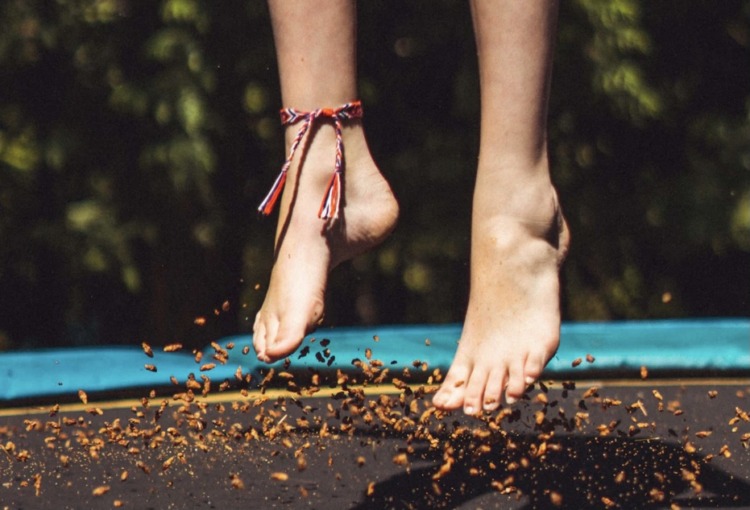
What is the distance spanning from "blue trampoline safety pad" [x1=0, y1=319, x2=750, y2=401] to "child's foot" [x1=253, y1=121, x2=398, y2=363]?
2.25 feet

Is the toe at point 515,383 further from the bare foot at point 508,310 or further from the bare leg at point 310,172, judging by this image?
the bare leg at point 310,172

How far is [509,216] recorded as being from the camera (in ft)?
4.92

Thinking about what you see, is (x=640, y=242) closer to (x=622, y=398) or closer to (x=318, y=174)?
(x=622, y=398)

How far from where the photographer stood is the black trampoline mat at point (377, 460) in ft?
4.71

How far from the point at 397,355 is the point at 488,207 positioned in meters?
1.01

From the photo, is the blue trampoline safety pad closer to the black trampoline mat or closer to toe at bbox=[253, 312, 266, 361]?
the black trampoline mat

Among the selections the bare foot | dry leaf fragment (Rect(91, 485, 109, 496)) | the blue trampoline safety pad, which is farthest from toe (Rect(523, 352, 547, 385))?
the blue trampoline safety pad

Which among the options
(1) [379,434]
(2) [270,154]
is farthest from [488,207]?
(2) [270,154]

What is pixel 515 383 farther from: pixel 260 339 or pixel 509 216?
pixel 260 339

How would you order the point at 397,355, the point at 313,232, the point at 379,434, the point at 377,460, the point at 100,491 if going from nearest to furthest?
the point at 100,491 → the point at 313,232 → the point at 377,460 → the point at 379,434 → the point at 397,355

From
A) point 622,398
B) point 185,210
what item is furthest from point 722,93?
point 185,210

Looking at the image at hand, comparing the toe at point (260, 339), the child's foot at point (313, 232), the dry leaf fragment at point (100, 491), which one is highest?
the child's foot at point (313, 232)

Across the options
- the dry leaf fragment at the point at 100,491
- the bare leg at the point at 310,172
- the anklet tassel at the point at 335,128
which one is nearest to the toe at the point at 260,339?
the bare leg at the point at 310,172

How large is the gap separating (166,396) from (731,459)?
1133mm
